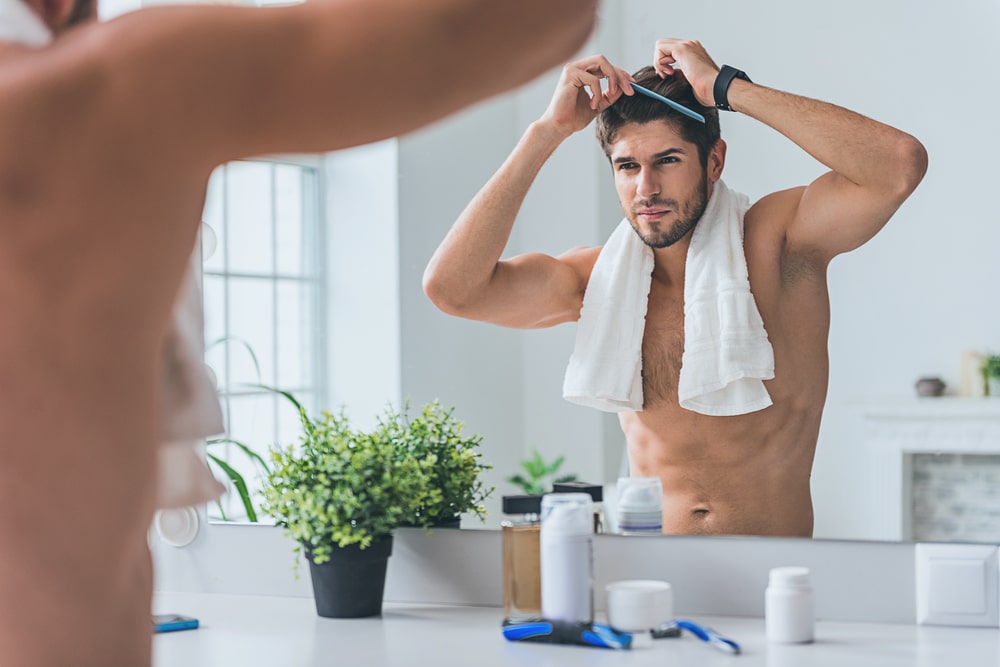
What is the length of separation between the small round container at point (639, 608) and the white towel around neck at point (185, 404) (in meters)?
0.64

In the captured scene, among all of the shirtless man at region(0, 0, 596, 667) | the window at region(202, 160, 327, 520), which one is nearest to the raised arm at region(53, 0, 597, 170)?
the shirtless man at region(0, 0, 596, 667)

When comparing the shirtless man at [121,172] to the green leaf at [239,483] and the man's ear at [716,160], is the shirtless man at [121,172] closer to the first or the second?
the man's ear at [716,160]

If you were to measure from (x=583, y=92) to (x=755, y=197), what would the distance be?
10.7 inches

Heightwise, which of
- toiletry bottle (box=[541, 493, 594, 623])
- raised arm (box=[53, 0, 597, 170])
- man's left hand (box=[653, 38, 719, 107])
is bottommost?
toiletry bottle (box=[541, 493, 594, 623])

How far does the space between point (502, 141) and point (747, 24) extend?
0.36 meters

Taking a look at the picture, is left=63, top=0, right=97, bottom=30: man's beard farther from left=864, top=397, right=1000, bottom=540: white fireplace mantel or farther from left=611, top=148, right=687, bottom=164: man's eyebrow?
left=864, top=397, right=1000, bottom=540: white fireplace mantel

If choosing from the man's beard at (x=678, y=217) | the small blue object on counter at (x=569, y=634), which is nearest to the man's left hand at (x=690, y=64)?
Result: the man's beard at (x=678, y=217)

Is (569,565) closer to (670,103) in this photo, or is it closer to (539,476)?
(539,476)

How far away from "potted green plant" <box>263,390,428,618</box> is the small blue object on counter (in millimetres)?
239

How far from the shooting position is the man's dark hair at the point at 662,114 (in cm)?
134

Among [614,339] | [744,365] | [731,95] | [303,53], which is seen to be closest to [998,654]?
[744,365]

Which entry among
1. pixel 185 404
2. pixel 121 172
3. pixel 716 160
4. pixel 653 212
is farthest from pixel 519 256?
pixel 121 172

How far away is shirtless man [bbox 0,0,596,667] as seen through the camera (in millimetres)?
502

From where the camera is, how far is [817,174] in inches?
51.1
